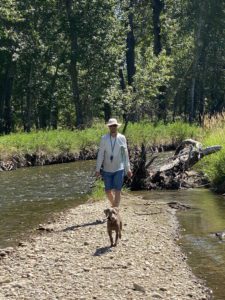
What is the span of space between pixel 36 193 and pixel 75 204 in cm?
276

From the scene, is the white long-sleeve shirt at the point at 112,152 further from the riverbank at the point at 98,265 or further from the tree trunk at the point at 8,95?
the tree trunk at the point at 8,95

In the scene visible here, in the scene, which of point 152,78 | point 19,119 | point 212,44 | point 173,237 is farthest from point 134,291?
point 19,119

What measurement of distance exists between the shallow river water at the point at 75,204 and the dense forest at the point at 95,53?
9869mm

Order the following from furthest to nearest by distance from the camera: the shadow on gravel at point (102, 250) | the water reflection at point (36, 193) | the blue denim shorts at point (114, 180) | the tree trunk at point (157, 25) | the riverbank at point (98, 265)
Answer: the tree trunk at point (157, 25)
the water reflection at point (36, 193)
the blue denim shorts at point (114, 180)
the shadow on gravel at point (102, 250)
the riverbank at point (98, 265)

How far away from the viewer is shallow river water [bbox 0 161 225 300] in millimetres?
9057

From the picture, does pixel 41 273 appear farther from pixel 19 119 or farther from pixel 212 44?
pixel 19 119

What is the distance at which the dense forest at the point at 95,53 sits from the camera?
108ft

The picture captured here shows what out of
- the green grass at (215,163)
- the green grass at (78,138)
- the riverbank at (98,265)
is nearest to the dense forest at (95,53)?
the green grass at (78,138)

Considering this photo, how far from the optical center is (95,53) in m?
38.2

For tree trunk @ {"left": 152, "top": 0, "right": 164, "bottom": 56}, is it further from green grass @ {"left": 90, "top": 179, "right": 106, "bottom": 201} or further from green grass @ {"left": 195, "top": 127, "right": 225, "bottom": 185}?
green grass @ {"left": 90, "top": 179, "right": 106, "bottom": 201}

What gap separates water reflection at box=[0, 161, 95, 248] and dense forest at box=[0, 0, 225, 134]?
7.88 metres

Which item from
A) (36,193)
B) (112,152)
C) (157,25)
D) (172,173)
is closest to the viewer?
(112,152)

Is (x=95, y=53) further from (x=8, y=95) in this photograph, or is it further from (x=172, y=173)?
(x=172, y=173)

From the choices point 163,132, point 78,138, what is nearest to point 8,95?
point 78,138
